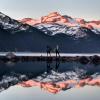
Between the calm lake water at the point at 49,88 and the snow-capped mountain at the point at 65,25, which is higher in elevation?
the snow-capped mountain at the point at 65,25

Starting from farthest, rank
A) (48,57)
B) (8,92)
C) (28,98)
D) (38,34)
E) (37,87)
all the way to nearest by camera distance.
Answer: (38,34) → (48,57) → (37,87) → (8,92) → (28,98)

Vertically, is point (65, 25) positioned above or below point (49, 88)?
above

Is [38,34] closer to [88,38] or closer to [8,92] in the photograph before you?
[88,38]

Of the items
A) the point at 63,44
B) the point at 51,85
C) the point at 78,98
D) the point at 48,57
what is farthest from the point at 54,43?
the point at 78,98

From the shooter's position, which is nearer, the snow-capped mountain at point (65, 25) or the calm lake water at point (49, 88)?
the calm lake water at point (49, 88)

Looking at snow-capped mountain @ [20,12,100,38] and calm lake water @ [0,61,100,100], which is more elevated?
snow-capped mountain @ [20,12,100,38]

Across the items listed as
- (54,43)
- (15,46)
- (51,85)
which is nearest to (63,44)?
(54,43)

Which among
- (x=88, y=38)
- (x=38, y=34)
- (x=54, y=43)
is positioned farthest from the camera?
(x=38, y=34)

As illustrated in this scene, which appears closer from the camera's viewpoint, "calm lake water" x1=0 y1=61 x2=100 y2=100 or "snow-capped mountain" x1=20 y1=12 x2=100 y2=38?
"calm lake water" x1=0 y1=61 x2=100 y2=100

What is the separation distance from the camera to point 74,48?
45.1 m

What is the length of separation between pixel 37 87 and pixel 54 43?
2840 centimetres

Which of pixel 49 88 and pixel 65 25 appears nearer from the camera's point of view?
pixel 49 88

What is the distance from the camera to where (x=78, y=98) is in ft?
37.9

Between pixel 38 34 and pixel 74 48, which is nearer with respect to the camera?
pixel 74 48
